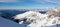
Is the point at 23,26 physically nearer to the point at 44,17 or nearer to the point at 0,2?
the point at 44,17

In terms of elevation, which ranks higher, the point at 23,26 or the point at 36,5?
the point at 36,5

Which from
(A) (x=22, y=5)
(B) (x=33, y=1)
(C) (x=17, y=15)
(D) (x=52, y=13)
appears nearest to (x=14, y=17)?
(C) (x=17, y=15)

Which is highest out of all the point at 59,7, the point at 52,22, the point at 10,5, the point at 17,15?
the point at 10,5

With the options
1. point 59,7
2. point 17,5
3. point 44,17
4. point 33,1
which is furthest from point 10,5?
point 59,7

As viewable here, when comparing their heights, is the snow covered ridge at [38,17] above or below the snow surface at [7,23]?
below

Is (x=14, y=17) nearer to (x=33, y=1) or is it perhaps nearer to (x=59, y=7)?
(x=33, y=1)

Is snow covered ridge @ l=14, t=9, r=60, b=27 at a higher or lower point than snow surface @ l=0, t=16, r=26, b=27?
lower
